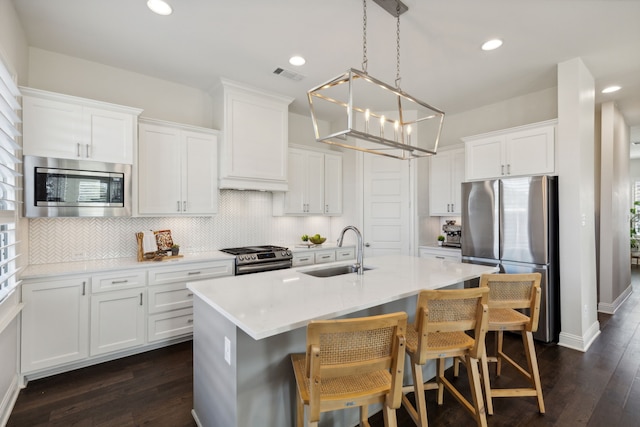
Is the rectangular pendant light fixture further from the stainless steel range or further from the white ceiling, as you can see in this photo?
the stainless steel range

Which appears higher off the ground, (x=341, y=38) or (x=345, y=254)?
(x=341, y=38)

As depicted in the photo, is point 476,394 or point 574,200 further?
point 574,200

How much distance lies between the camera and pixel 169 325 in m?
3.18

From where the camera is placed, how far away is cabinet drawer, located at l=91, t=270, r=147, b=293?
109 inches

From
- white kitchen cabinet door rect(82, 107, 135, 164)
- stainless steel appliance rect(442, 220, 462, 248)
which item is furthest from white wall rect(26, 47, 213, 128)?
stainless steel appliance rect(442, 220, 462, 248)

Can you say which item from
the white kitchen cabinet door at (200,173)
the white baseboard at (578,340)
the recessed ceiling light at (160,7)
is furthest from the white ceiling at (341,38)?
the white baseboard at (578,340)

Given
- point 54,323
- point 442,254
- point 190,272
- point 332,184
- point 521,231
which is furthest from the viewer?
point 332,184

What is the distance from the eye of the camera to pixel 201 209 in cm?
366

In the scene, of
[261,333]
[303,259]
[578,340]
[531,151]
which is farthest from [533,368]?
[303,259]

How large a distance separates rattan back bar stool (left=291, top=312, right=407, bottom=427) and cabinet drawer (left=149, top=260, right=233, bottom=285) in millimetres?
2217

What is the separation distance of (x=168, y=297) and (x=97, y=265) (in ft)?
2.32

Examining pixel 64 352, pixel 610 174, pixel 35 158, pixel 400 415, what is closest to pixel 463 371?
pixel 400 415

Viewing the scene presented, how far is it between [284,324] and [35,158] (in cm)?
277

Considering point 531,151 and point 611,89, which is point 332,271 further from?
point 611,89
